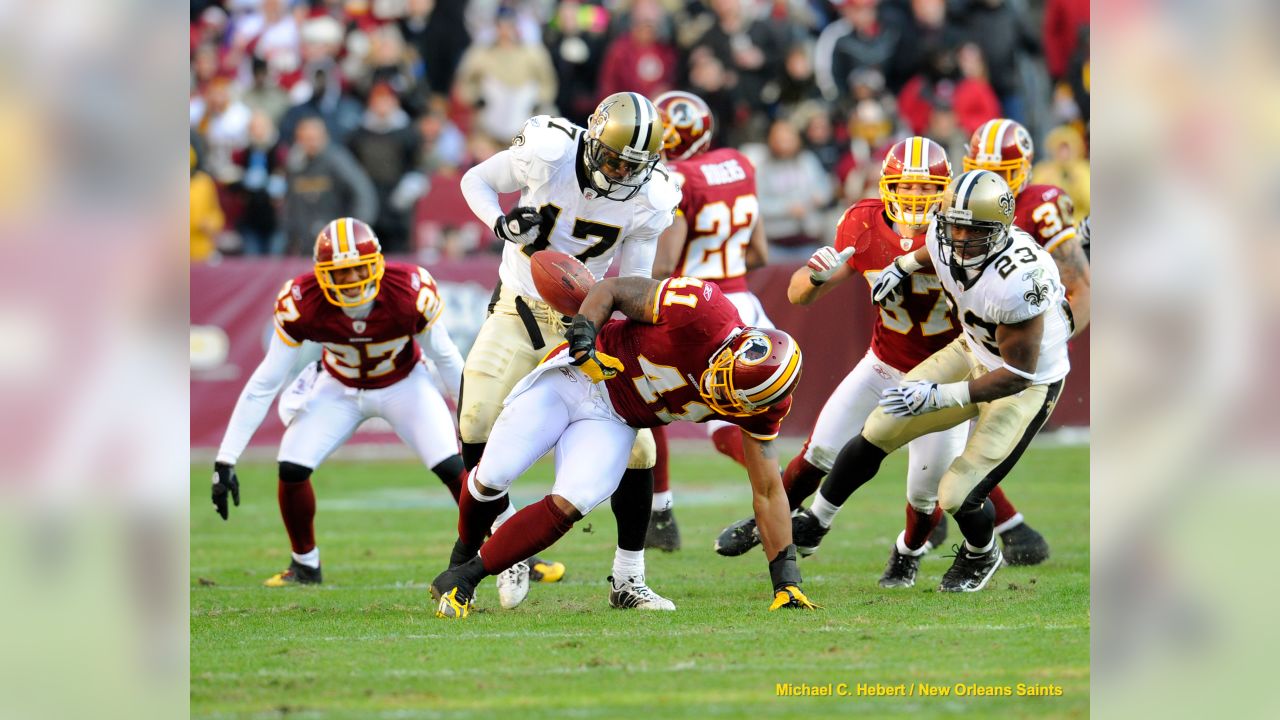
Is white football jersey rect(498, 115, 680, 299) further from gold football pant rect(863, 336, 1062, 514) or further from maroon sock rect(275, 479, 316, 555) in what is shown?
maroon sock rect(275, 479, 316, 555)

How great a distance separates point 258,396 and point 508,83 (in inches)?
299

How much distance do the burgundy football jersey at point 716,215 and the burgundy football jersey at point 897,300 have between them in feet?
4.00

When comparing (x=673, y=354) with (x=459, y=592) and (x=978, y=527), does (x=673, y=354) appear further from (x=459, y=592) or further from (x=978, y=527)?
(x=978, y=527)

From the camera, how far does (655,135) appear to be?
19.8ft

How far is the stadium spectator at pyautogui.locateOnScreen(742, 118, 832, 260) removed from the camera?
1282 centimetres

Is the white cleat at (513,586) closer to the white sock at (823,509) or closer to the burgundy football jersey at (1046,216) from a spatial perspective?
the white sock at (823,509)

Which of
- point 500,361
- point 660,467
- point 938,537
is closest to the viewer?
point 500,361

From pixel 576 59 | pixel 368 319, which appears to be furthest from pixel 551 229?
pixel 576 59

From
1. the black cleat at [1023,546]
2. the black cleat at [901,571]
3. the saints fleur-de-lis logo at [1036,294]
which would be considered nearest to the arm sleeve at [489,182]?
the saints fleur-de-lis logo at [1036,294]

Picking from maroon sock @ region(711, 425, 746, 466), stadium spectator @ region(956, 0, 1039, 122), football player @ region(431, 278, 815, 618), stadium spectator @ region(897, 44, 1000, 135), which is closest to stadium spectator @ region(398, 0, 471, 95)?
stadium spectator @ region(897, 44, 1000, 135)

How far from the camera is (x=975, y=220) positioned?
5793mm
